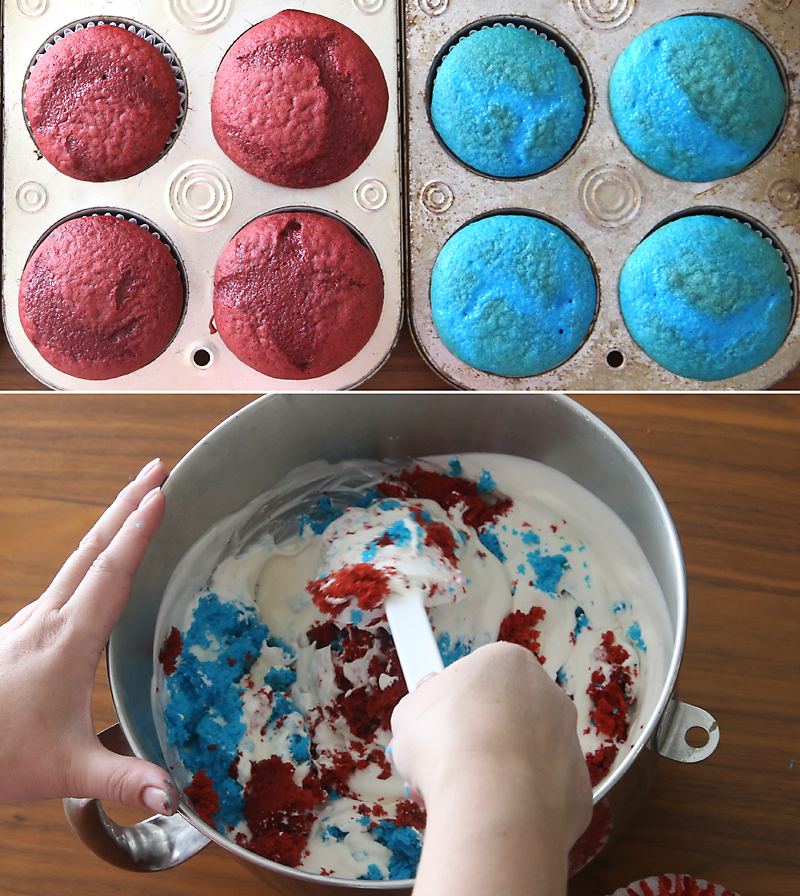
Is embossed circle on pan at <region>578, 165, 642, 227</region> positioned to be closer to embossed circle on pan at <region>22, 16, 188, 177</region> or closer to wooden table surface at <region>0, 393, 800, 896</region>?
wooden table surface at <region>0, 393, 800, 896</region>

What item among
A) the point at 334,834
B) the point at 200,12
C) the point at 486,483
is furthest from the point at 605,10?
the point at 334,834

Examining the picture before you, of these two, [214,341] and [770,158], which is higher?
[770,158]

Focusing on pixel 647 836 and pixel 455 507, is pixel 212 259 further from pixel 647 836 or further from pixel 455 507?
pixel 647 836

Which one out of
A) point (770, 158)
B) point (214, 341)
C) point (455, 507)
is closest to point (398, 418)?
point (455, 507)

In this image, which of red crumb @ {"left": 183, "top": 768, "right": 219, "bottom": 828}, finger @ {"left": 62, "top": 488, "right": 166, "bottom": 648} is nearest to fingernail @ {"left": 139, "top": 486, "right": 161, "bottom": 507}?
finger @ {"left": 62, "top": 488, "right": 166, "bottom": 648}

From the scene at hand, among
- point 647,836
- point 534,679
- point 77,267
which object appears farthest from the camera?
point 77,267

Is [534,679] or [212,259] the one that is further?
[212,259]

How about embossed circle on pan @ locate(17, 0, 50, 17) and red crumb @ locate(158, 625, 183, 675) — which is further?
embossed circle on pan @ locate(17, 0, 50, 17)

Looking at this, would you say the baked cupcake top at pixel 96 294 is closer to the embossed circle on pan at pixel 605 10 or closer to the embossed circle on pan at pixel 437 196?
the embossed circle on pan at pixel 437 196
